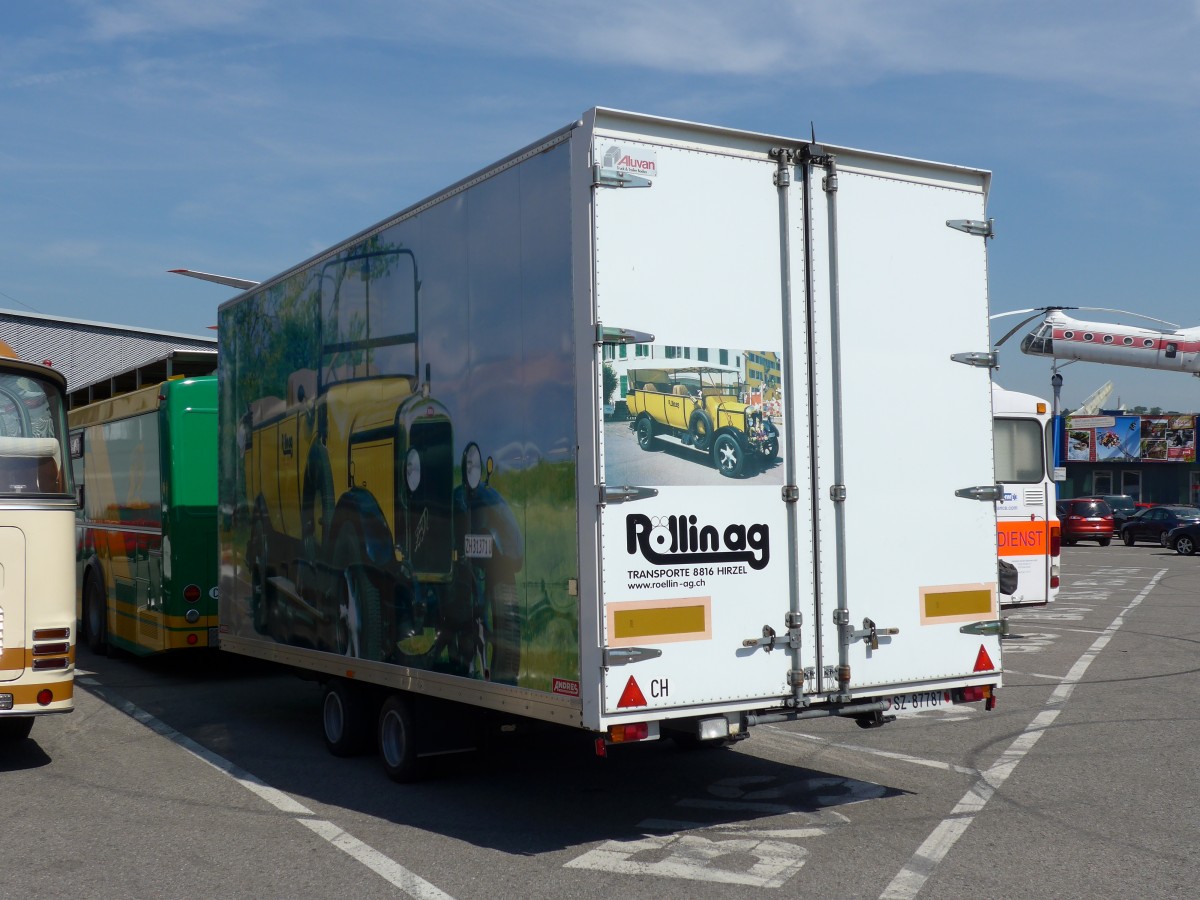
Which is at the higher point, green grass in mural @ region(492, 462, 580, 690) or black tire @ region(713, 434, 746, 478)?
black tire @ region(713, 434, 746, 478)

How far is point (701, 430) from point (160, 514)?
8.52 m

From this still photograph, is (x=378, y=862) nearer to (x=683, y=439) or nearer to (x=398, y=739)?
(x=398, y=739)

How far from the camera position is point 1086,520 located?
42219mm

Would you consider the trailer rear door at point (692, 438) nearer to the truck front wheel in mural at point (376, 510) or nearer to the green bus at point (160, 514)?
the truck front wheel in mural at point (376, 510)

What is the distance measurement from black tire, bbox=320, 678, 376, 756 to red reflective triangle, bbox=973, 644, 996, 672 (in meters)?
4.29

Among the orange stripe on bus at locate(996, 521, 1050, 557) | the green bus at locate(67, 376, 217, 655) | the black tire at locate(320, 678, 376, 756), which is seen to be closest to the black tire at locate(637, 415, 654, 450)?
the black tire at locate(320, 678, 376, 756)

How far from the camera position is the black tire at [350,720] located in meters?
8.91

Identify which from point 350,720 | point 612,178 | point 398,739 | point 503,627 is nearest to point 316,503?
point 350,720

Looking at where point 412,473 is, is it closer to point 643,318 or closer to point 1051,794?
point 643,318

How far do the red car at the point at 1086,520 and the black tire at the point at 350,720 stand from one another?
37438 millimetres

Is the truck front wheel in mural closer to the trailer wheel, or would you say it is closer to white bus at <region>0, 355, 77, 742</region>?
the trailer wheel

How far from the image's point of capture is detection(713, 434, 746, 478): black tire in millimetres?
6500

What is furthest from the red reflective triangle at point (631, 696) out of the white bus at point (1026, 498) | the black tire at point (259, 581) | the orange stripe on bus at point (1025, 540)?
the orange stripe on bus at point (1025, 540)

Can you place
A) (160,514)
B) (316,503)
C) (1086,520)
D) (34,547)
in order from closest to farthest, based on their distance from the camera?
(34,547)
(316,503)
(160,514)
(1086,520)
